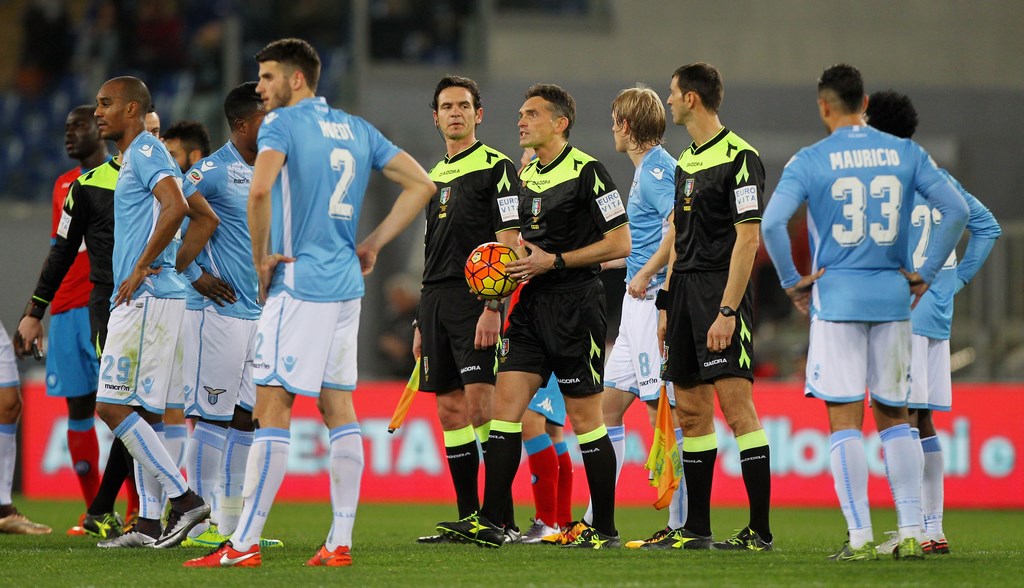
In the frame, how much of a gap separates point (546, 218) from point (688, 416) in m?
1.34

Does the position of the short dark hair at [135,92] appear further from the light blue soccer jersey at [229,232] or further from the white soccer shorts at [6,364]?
the white soccer shorts at [6,364]

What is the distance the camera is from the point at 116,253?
710 cm

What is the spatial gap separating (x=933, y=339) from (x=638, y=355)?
1.68 meters

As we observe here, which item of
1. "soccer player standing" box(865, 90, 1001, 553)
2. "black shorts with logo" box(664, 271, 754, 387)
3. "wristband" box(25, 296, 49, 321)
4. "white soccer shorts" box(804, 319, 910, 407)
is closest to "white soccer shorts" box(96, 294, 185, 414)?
"wristband" box(25, 296, 49, 321)

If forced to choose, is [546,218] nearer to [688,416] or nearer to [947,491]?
[688,416]

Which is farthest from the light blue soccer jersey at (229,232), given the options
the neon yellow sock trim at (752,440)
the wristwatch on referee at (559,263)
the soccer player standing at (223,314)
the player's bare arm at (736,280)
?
the neon yellow sock trim at (752,440)

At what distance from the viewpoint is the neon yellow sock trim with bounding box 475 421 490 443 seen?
297 inches

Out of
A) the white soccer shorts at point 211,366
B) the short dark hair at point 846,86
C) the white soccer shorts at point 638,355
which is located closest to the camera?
the short dark hair at point 846,86

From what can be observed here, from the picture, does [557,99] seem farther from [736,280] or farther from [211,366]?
[211,366]

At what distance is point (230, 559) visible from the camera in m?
5.74

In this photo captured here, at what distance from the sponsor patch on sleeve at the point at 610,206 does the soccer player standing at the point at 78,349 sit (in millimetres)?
3451

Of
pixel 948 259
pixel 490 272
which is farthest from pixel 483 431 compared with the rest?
pixel 948 259

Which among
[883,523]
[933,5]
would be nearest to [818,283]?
[883,523]

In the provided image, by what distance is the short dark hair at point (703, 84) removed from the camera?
22.4 feet
